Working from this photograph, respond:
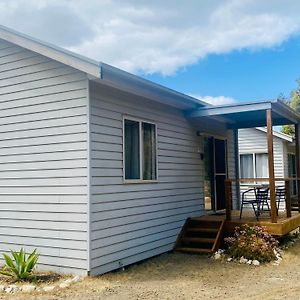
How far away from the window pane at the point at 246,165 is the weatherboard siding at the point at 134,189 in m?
8.17

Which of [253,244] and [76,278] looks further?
[253,244]

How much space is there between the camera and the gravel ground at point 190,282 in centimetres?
548

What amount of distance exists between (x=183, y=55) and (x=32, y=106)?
17.4 m

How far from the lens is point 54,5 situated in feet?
35.0

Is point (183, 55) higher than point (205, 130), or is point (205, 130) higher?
point (183, 55)

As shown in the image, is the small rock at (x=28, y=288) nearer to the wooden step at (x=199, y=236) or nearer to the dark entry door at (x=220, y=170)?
the wooden step at (x=199, y=236)

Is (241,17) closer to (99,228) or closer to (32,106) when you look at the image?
(32,106)

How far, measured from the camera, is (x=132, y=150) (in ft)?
24.7

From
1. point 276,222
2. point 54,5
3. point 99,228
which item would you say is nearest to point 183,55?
point 54,5

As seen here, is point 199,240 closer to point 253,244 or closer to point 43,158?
point 253,244

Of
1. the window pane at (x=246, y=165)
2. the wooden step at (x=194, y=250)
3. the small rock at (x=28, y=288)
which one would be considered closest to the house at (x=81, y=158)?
the wooden step at (x=194, y=250)

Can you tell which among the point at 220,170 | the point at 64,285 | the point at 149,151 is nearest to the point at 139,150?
the point at 149,151

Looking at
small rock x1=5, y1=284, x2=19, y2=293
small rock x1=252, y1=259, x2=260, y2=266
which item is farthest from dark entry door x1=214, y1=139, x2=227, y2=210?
small rock x1=5, y1=284, x2=19, y2=293

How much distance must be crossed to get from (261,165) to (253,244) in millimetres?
10212
